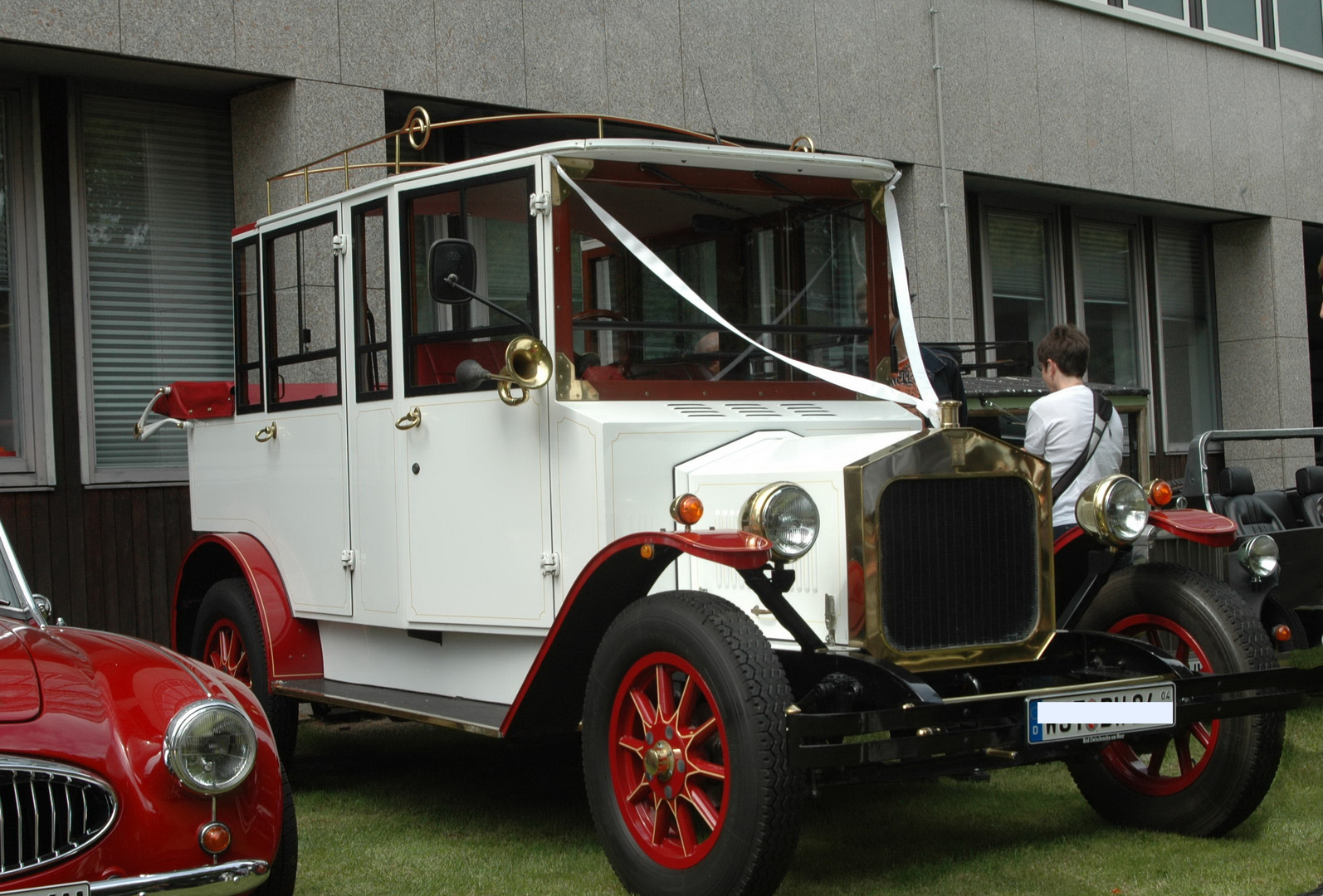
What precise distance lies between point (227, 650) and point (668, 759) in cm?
317

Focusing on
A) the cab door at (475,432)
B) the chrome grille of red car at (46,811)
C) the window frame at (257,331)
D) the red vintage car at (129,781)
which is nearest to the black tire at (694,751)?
the cab door at (475,432)

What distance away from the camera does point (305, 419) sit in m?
6.53

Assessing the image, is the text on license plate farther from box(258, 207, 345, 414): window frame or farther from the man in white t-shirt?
the man in white t-shirt

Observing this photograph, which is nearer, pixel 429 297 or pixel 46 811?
pixel 46 811

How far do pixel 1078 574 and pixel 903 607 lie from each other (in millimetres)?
1437

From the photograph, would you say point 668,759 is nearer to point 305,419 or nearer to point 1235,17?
point 305,419

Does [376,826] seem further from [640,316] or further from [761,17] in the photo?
[761,17]

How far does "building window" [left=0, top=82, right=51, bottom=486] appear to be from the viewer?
9062 millimetres

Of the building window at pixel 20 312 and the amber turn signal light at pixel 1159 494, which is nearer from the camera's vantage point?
the amber turn signal light at pixel 1159 494

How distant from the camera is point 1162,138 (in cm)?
1529

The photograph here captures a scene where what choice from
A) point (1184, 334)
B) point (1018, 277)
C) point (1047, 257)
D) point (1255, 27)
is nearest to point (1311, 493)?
point (1018, 277)

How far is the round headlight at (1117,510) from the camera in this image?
204 inches

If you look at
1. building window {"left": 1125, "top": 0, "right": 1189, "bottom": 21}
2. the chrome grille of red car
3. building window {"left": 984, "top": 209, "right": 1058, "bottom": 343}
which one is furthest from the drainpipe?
the chrome grille of red car

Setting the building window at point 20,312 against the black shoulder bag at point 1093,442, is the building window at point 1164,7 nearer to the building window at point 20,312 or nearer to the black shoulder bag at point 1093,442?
the black shoulder bag at point 1093,442
